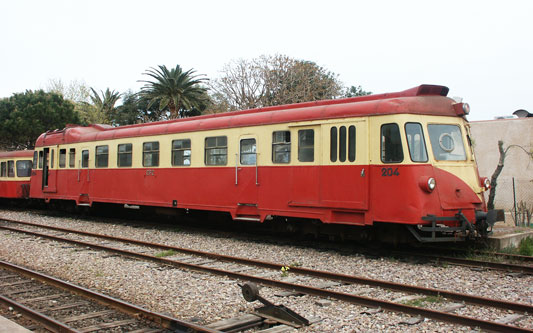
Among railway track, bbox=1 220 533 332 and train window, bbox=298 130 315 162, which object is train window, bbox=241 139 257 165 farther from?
railway track, bbox=1 220 533 332

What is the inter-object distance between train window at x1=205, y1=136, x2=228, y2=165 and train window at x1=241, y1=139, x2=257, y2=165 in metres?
0.65

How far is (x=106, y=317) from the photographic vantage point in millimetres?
5926

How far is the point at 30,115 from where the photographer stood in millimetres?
35719

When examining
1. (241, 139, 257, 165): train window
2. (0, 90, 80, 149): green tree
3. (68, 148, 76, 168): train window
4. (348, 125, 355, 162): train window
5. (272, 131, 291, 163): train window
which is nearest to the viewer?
(348, 125, 355, 162): train window

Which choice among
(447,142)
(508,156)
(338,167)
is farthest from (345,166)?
(508,156)

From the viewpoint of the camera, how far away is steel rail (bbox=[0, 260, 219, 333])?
5309 mm

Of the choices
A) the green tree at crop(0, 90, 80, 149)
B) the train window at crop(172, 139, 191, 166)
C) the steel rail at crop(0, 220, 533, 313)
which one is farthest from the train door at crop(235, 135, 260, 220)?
the green tree at crop(0, 90, 80, 149)

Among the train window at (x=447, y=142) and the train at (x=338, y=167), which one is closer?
the train at (x=338, y=167)

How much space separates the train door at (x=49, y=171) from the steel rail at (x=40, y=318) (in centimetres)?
1325

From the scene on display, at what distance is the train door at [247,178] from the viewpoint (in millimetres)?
11547

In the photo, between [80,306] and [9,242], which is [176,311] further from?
[9,242]

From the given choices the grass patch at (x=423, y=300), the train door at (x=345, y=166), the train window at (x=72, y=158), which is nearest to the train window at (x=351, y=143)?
the train door at (x=345, y=166)

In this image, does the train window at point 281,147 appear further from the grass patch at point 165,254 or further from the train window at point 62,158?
the train window at point 62,158

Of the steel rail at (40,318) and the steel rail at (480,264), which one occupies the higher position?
the steel rail at (480,264)
